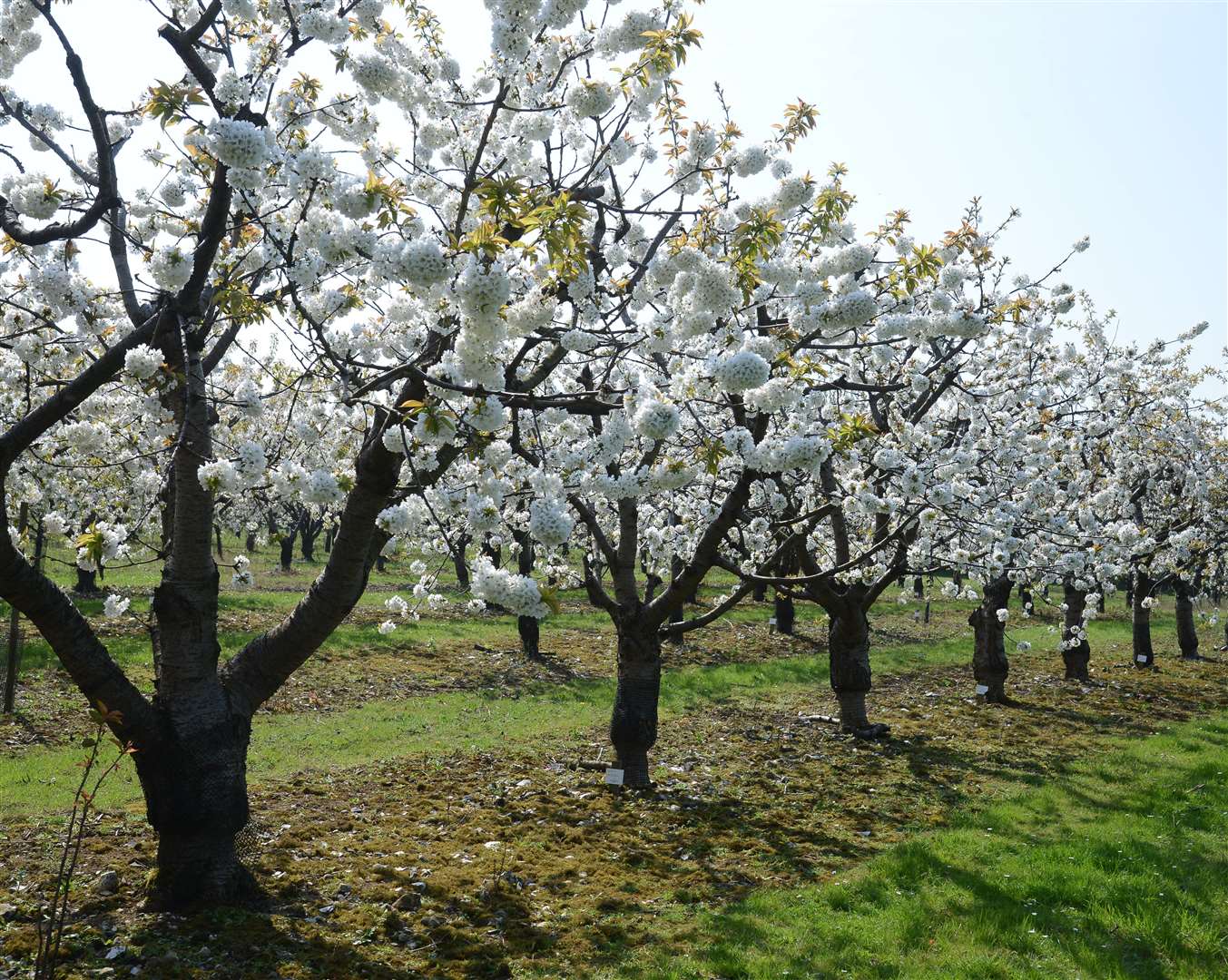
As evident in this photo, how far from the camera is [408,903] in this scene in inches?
257

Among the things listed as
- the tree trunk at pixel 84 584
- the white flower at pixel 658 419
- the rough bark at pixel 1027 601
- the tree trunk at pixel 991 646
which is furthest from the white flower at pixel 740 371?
the tree trunk at pixel 84 584

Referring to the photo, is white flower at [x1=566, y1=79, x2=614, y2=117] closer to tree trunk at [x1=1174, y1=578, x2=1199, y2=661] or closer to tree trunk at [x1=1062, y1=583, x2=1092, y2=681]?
tree trunk at [x1=1062, y1=583, x2=1092, y2=681]

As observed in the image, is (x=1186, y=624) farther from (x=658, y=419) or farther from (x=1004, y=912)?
(x=658, y=419)

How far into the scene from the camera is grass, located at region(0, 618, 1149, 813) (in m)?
10.7

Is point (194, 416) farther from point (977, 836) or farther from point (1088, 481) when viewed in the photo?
point (1088, 481)

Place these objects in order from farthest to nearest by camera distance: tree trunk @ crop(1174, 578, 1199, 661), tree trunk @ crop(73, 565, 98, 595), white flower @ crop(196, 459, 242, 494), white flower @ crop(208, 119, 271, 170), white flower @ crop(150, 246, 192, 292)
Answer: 1. tree trunk @ crop(73, 565, 98, 595)
2. tree trunk @ crop(1174, 578, 1199, 661)
3. white flower @ crop(150, 246, 192, 292)
4. white flower @ crop(196, 459, 242, 494)
5. white flower @ crop(208, 119, 271, 170)

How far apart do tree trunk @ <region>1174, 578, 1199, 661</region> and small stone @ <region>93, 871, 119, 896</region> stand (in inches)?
953

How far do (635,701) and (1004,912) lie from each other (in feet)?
14.9

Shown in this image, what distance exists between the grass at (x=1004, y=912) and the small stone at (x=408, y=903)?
1727 millimetres

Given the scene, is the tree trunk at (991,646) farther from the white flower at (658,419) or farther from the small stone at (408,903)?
the white flower at (658,419)

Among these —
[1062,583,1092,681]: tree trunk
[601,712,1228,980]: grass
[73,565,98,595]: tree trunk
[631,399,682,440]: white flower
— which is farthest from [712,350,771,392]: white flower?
[73,565,98,595]: tree trunk

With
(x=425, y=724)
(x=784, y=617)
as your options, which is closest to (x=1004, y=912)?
(x=425, y=724)

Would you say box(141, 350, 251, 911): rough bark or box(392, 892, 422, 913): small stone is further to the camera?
box(392, 892, 422, 913): small stone

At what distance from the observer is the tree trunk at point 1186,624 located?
22359 mm
